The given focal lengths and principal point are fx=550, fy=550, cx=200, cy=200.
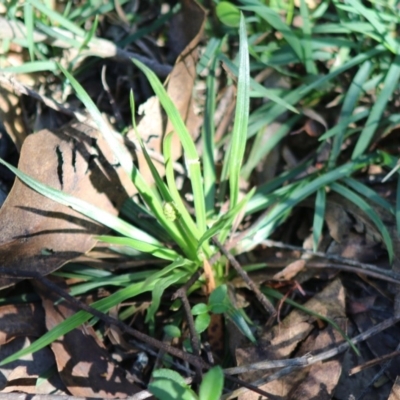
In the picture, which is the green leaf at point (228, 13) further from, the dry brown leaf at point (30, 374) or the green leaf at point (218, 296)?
the dry brown leaf at point (30, 374)

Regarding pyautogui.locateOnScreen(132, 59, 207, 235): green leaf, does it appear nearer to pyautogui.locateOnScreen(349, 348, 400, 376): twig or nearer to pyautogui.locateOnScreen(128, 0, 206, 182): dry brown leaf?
pyautogui.locateOnScreen(128, 0, 206, 182): dry brown leaf

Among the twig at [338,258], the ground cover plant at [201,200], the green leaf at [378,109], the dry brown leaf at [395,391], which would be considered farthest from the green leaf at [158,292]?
the green leaf at [378,109]

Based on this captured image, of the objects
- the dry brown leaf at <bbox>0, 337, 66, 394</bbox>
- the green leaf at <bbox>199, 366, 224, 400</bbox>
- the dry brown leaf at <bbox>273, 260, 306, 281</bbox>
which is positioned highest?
the green leaf at <bbox>199, 366, 224, 400</bbox>

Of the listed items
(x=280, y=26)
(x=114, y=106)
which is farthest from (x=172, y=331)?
(x=280, y=26)

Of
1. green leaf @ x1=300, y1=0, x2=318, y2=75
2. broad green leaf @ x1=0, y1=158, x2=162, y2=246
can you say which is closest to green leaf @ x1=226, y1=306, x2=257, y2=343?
broad green leaf @ x1=0, y1=158, x2=162, y2=246

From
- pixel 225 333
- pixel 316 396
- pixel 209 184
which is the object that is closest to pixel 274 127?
pixel 209 184

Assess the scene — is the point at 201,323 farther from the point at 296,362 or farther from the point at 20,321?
the point at 20,321
